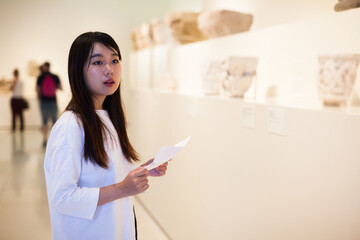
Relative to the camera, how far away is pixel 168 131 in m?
3.54

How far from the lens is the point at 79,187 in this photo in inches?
56.2

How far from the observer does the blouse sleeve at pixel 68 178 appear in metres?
1.39

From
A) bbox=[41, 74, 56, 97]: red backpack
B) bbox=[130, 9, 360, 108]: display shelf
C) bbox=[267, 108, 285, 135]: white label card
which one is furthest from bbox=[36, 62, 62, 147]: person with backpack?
bbox=[267, 108, 285, 135]: white label card

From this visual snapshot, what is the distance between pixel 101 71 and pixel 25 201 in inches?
140

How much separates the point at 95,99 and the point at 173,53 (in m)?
3.29

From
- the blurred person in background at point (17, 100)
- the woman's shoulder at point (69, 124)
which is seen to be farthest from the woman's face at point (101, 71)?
the blurred person in background at point (17, 100)

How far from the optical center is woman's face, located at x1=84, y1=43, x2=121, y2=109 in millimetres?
1532

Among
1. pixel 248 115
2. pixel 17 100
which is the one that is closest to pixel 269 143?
pixel 248 115

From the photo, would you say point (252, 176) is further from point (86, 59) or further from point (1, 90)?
point (1, 90)

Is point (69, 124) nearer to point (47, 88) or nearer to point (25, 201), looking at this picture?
point (25, 201)

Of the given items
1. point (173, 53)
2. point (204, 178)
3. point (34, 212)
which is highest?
point (173, 53)

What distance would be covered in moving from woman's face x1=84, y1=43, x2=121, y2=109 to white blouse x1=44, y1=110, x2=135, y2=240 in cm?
14

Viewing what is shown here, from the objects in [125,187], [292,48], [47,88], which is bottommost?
[125,187]

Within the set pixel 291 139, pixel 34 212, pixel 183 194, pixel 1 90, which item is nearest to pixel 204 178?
pixel 183 194
